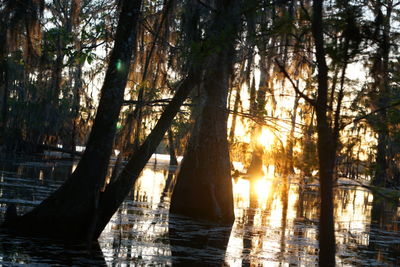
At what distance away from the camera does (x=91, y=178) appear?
35.0 ft

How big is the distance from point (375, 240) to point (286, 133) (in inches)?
130

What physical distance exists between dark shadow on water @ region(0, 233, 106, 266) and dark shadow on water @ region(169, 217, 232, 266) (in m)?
1.19

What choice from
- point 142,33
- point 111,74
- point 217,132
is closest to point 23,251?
point 111,74

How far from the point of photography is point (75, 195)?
1048 cm

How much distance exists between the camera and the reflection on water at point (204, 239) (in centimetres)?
954

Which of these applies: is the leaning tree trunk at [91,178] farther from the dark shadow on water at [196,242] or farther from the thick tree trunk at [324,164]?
the thick tree trunk at [324,164]

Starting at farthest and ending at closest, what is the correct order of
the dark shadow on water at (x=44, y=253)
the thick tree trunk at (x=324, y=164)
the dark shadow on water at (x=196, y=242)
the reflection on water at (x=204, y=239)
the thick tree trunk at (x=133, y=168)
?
the thick tree trunk at (x=133, y=168) → the dark shadow on water at (x=196, y=242) → the reflection on water at (x=204, y=239) → the dark shadow on water at (x=44, y=253) → the thick tree trunk at (x=324, y=164)

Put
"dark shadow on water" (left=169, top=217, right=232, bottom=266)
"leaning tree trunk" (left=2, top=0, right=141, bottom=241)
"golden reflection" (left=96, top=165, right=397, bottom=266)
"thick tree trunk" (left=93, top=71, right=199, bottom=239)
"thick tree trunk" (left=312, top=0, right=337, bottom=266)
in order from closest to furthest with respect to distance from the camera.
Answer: "thick tree trunk" (left=312, top=0, right=337, bottom=266) < "dark shadow on water" (left=169, top=217, right=232, bottom=266) < "leaning tree trunk" (left=2, top=0, right=141, bottom=241) < "golden reflection" (left=96, top=165, right=397, bottom=266) < "thick tree trunk" (left=93, top=71, right=199, bottom=239)

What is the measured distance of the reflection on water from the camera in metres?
9.54

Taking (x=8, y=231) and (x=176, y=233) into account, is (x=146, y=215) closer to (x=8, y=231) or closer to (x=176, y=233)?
(x=176, y=233)

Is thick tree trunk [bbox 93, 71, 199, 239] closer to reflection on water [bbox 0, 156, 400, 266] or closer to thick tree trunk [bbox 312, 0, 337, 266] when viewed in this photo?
reflection on water [bbox 0, 156, 400, 266]

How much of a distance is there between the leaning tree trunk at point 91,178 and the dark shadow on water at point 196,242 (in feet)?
4.92

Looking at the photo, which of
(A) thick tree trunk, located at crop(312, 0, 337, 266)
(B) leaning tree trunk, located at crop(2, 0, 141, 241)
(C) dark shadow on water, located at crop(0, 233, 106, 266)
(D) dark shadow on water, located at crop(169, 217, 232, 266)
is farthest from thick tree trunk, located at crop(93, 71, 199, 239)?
(A) thick tree trunk, located at crop(312, 0, 337, 266)

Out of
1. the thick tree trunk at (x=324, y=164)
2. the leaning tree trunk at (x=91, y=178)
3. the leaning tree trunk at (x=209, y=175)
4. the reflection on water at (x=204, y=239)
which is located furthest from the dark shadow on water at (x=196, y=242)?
the thick tree trunk at (x=324, y=164)
